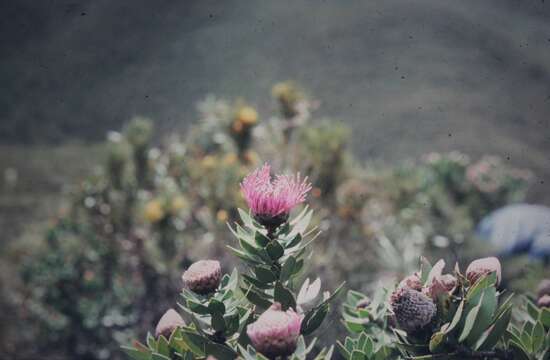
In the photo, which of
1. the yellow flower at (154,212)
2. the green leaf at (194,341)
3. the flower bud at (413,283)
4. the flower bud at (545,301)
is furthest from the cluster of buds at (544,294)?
the yellow flower at (154,212)

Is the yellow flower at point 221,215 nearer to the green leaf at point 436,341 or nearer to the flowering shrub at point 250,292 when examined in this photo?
the flowering shrub at point 250,292

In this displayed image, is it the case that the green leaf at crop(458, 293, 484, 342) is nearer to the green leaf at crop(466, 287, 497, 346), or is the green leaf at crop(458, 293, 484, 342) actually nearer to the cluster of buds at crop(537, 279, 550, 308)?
the green leaf at crop(466, 287, 497, 346)

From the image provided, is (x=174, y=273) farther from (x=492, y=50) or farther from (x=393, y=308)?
(x=492, y=50)

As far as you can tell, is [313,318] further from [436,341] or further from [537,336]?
[537,336]

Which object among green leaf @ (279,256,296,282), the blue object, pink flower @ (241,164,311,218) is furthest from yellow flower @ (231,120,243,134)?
green leaf @ (279,256,296,282)

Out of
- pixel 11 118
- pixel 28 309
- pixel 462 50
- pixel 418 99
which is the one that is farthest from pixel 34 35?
pixel 462 50
